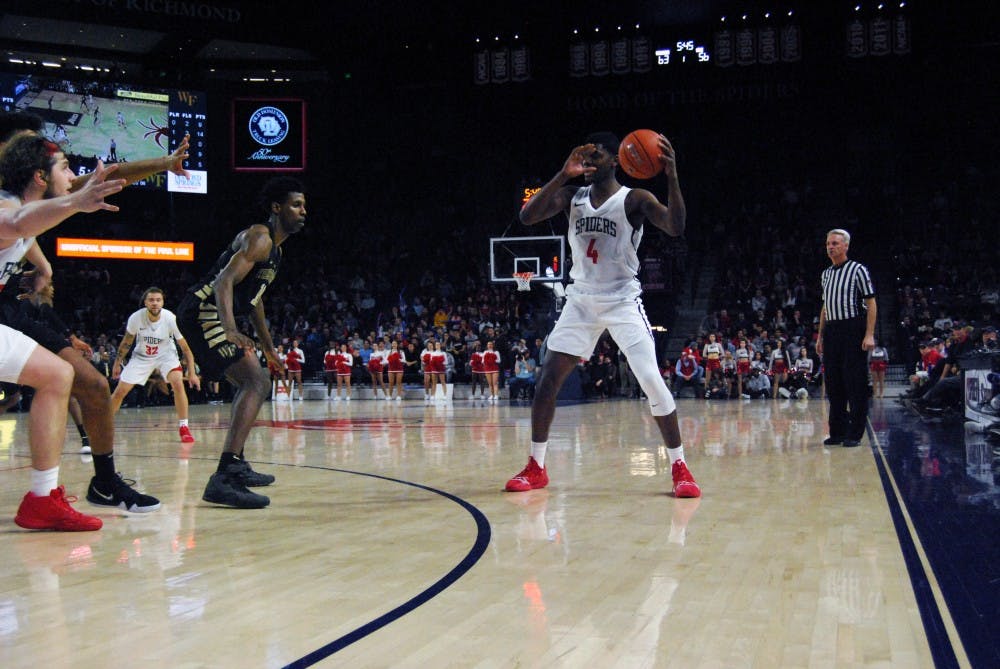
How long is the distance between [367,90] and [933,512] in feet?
94.9

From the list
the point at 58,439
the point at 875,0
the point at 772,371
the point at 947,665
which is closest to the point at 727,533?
the point at 947,665

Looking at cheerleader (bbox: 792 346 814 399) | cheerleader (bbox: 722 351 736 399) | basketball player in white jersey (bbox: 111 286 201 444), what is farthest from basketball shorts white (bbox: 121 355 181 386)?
cheerleader (bbox: 792 346 814 399)

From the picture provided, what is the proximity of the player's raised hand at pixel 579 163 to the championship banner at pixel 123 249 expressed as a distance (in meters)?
23.1

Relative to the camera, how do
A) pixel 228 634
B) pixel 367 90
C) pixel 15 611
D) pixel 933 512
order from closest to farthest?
pixel 228 634 → pixel 15 611 → pixel 933 512 → pixel 367 90

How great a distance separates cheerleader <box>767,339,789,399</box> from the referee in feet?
37.8

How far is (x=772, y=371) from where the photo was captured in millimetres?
19641

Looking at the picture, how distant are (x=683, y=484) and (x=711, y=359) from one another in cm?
1550

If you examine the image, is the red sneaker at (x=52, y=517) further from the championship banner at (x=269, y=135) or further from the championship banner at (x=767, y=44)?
the championship banner at (x=767, y=44)

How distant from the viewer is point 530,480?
5348mm

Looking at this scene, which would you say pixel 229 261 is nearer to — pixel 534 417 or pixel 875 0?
pixel 534 417

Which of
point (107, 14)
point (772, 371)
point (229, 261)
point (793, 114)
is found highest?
point (107, 14)

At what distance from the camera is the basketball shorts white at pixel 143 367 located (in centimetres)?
914

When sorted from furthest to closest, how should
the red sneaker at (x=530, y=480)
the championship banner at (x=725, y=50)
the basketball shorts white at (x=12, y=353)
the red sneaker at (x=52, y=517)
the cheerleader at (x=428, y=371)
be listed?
1. the championship banner at (x=725, y=50)
2. the cheerleader at (x=428, y=371)
3. the red sneaker at (x=530, y=480)
4. the red sneaker at (x=52, y=517)
5. the basketball shorts white at (x=12, y=353)

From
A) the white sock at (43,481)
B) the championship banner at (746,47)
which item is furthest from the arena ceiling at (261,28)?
the white sock at (43,481)
